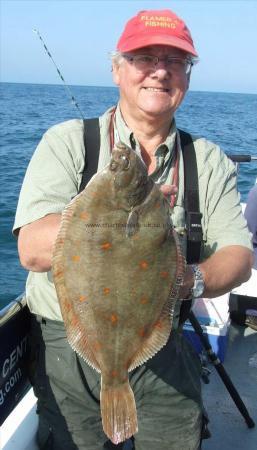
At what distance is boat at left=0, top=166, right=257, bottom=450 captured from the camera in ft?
9.00

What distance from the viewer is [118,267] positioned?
6.28ft

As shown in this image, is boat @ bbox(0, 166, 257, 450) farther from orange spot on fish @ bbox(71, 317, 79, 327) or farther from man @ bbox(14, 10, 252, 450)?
orange spot on fish @ bbox(71, 317, 79, 327)

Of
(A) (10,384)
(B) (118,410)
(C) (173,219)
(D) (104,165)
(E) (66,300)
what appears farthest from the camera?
(A) (10,384)

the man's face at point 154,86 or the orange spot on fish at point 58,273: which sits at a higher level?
the man's face at point 154,86

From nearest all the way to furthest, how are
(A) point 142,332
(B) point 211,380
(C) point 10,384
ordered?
(A) point 142,332 < (C) point 10,384 < (B) point 211,380

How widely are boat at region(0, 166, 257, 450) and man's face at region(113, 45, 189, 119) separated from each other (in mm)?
1264

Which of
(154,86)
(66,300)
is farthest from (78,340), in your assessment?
(154,86)

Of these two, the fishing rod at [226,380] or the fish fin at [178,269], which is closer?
the fish fin at [178,269]

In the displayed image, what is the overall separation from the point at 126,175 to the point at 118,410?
3.38 ft

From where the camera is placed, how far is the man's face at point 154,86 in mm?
2602

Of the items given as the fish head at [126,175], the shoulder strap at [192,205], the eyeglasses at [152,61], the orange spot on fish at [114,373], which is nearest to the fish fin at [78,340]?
the orange spot on fish at [114,373]

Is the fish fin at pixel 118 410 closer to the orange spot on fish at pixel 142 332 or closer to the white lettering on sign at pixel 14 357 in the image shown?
the orange spot on fish at pixel 142 332

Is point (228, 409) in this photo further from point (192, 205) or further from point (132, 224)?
point (132, 224)

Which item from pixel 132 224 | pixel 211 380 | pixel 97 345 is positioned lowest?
pixel 211 380
